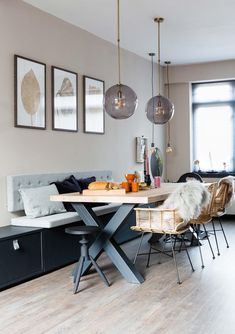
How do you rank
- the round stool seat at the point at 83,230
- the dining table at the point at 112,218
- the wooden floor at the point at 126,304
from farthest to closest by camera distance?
the dining table at the point at 112,218
the round stool seat at the point at 83,230
the wooden floor at the point at 126,304

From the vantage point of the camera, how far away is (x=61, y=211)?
4.80m

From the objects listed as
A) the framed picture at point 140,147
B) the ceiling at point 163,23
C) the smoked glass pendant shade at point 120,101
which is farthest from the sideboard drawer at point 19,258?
the framed picture at point 140,147

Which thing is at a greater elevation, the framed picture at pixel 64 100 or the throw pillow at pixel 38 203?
the framed picture at pixel 64 100

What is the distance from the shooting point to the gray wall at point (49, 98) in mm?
4578

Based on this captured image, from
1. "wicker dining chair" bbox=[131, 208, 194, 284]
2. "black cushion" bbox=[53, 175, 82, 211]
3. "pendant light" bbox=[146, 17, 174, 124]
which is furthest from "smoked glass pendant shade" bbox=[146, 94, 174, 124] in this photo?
"wicker dining chair" bbox=[131, 208, 194, 284]

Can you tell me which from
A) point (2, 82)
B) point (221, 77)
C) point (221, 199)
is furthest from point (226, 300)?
point (221, 77)

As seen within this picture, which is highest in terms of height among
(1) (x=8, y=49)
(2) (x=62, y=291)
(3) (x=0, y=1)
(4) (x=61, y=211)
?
(3) (x=0, y=1)

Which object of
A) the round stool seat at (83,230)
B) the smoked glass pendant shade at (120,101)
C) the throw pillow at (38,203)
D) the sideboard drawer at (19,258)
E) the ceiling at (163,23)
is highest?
the ceiling at (163,23)

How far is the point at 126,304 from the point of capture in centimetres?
338

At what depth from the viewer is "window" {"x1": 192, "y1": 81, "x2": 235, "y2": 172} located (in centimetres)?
808

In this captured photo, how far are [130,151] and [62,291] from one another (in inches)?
152

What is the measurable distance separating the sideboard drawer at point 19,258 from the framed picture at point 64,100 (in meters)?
1.72

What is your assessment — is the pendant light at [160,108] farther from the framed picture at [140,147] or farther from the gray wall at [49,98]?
the framed picture at [140,147]

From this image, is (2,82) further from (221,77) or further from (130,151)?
(221,77)
